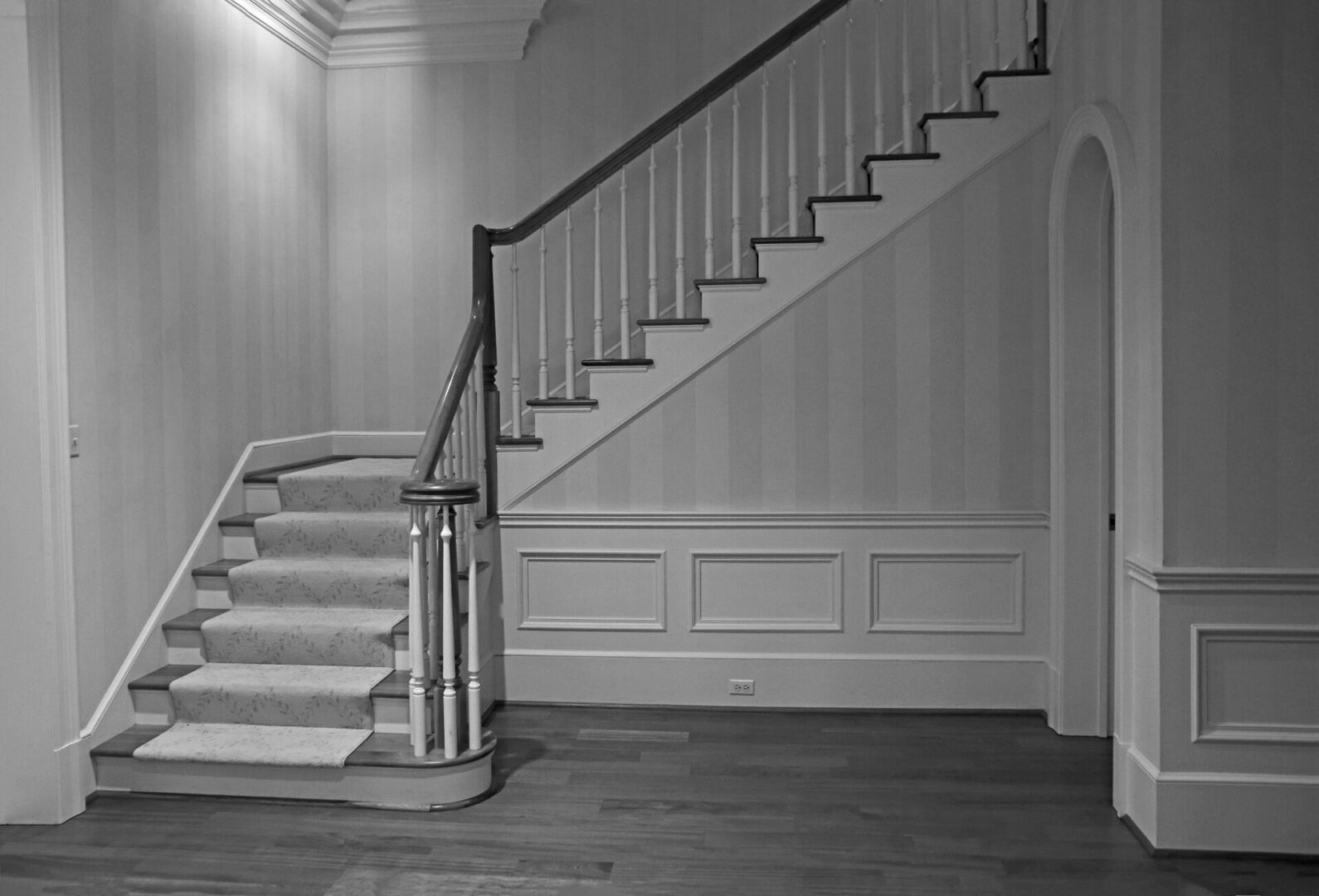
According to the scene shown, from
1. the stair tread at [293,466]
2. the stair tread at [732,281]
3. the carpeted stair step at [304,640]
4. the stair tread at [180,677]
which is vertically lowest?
the stair tread at [180,677]

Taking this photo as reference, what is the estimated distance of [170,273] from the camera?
4.37 meters

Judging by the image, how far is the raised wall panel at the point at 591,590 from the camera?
4.77 m

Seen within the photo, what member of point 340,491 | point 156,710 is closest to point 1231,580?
point 340,491

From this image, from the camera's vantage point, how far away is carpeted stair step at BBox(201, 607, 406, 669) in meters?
4.12

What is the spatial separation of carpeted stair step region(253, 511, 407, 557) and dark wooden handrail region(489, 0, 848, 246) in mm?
1396

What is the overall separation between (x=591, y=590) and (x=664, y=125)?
215 centimetres

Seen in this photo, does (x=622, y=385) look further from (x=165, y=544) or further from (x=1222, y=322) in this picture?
(x=1222, y=322)

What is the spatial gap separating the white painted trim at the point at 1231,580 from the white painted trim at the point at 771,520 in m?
1.36

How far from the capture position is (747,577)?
15.5 ft

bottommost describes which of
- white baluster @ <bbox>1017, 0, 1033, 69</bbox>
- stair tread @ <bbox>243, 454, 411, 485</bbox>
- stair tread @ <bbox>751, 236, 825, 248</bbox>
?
stair tread @ <bbox>243, 454, 411, 485</bbox>

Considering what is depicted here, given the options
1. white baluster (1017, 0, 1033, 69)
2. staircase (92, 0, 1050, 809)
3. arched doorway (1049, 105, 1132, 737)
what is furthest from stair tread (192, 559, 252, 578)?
white baluster (1017, 0, 1033, 69)

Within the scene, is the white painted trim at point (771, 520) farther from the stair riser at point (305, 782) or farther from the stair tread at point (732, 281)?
the stair riser at point (305, 782)

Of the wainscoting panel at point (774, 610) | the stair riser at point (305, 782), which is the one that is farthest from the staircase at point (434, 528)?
the wainscoting panel at point (774, 610)

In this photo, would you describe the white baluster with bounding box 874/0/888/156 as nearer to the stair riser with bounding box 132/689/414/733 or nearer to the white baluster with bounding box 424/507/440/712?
the white baluster with bounding box 424/507/440/712
